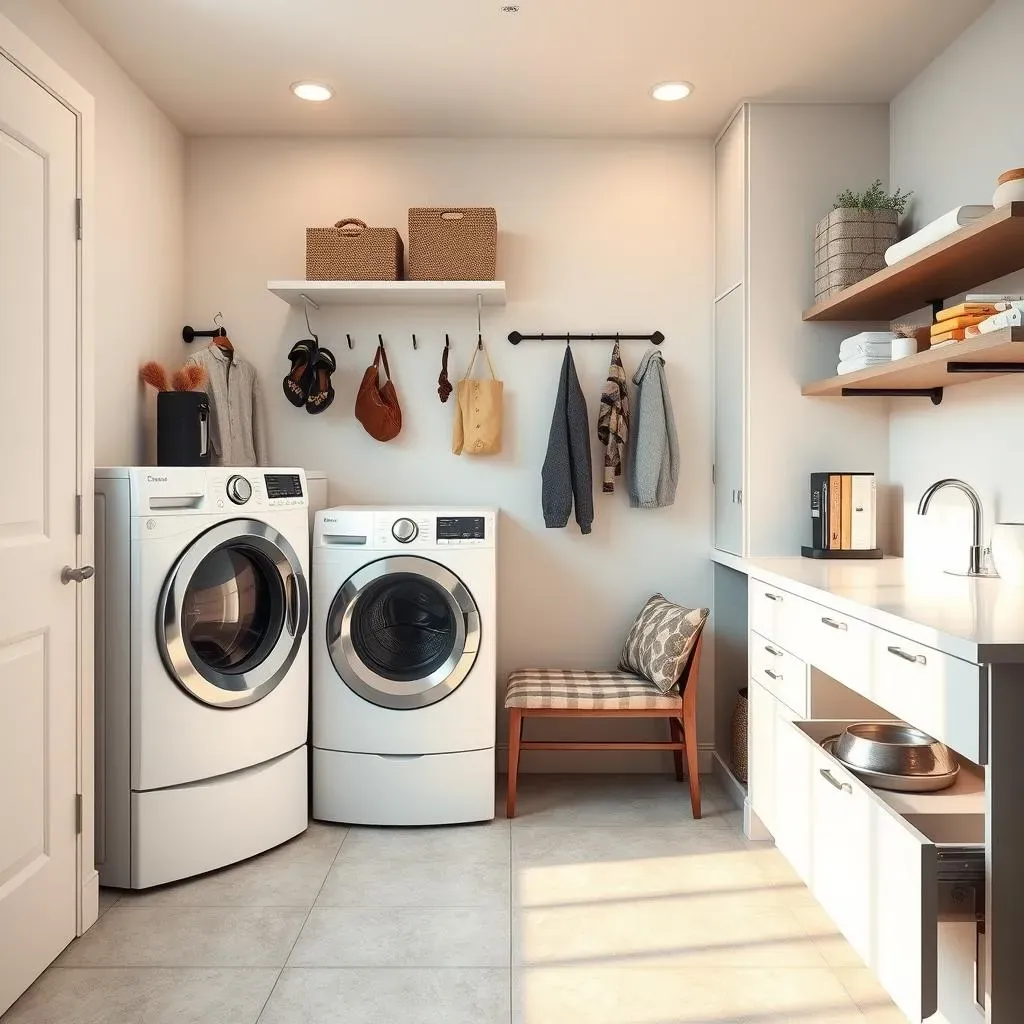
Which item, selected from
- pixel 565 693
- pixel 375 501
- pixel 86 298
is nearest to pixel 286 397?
pixel 375 501

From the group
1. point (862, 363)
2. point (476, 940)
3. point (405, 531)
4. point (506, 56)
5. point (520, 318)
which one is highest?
point (506, 56)

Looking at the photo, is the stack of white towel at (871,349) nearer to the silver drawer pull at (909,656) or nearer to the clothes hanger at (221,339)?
the silver drawer pull at (909,656)

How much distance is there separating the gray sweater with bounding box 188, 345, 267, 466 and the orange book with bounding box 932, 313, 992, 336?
91.8 inches

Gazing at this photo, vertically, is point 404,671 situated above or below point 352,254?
below

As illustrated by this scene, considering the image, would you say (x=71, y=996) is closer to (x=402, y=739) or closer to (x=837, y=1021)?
(x=402, y=739)

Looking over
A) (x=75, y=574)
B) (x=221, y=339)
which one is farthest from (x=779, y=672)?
(x=221, y=339)

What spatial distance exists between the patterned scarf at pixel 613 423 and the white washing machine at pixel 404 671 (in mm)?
611

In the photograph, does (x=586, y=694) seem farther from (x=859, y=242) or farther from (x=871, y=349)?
(x=859, y=242)

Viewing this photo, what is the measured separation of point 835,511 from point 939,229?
0.96m

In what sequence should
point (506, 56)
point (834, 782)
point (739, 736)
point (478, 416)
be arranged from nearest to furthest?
point (834, 782) → point (506, 56) → point (739, 736) → point (478, 416)

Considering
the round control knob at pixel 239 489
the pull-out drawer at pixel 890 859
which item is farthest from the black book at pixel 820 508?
the round control knob at pixel 239 489

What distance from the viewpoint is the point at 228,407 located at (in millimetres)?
3273

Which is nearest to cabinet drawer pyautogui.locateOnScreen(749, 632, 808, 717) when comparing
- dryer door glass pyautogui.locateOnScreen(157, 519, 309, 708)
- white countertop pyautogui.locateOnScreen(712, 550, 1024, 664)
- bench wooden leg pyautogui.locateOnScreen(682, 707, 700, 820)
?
white countertop pyautogui.locateOnScreen(712, 550, 1024, 664)

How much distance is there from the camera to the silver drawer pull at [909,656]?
5.21ft
